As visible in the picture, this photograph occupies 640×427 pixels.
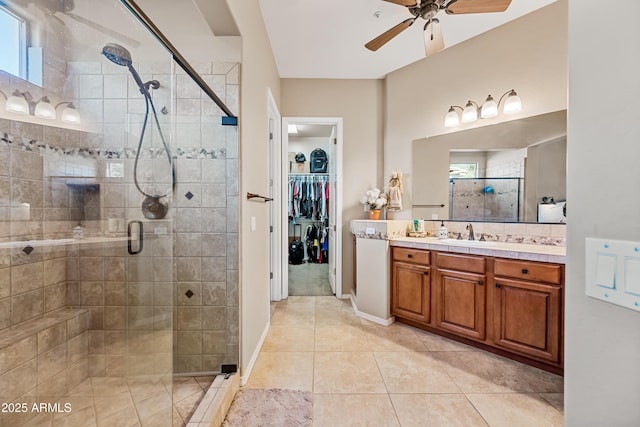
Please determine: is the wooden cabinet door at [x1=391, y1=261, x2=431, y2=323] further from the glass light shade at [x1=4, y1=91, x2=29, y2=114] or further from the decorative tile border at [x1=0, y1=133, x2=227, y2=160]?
the glass light shade at [x1=4, y1=91, x2=29, y2=114]

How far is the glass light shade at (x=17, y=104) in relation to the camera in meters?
1.39

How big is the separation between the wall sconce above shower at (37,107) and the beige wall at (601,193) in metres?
2.39

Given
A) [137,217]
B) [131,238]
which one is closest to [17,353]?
[131,238]

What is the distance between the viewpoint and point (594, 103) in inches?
18.3

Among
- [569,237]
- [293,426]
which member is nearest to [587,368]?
[569,237]

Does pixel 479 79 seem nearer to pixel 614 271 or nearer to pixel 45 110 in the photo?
pixel 614 271

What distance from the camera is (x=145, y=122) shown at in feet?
5.56

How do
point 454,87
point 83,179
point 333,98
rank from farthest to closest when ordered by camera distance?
point 333,98 → point 454,87 → point 83,179

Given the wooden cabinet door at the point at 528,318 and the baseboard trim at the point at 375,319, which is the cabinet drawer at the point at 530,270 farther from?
the baseboard trim at the point at 375,319

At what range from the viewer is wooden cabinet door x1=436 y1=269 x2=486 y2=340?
6.95 feet

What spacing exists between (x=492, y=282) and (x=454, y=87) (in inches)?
84.3

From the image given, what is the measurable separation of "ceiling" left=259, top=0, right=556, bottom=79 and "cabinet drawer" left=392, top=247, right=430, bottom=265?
2.21 meters

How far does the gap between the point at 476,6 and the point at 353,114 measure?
5.51ft

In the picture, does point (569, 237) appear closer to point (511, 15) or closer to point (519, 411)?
point (519, 411)
